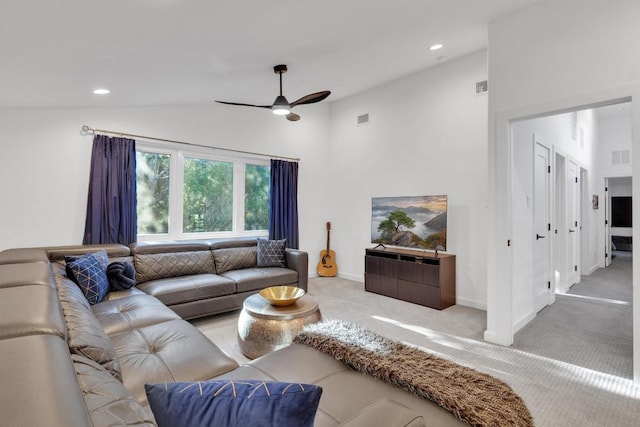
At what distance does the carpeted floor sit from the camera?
208cm

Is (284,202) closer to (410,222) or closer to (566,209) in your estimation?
(410,222)

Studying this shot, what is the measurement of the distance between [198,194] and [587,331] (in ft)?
16.4

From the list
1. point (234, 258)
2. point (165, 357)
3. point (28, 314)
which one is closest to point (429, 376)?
point (165, 357)

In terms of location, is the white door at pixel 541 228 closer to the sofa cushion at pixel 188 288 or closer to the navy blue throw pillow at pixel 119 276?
the sofa cushion at pixel 188 288

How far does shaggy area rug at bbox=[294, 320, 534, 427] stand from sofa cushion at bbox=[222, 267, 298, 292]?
205 centimetres

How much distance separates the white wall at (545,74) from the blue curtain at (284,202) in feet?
10.4

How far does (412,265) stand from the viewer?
14.3ft

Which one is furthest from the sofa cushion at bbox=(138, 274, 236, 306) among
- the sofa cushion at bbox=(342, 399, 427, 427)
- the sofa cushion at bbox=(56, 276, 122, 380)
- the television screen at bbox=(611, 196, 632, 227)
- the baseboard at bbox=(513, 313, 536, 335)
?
the television screen at bbox=(611, 196, 632, 227)

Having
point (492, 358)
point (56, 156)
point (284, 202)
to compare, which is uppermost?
point (56, 156)

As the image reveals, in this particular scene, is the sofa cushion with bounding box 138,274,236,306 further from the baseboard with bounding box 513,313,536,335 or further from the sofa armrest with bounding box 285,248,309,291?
the baseboard with bounding box 513,313,536,335

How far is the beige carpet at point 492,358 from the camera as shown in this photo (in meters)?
2.04

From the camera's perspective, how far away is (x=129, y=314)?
2455 mm

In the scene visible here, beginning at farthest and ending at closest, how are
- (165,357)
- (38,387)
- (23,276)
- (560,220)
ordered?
(560,220) → (165,357) → (23,276) → (38,387)

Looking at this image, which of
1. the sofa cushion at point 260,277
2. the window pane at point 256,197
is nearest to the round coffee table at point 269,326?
the sofa cushion at point 260,277
